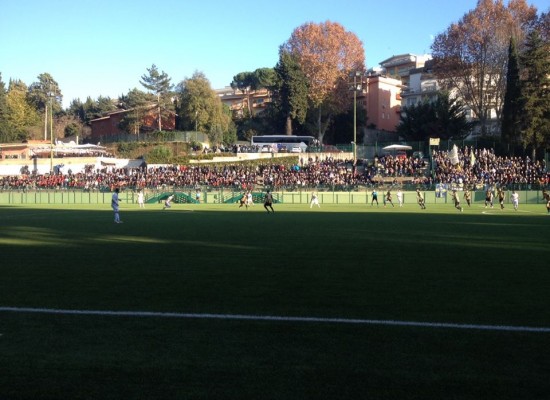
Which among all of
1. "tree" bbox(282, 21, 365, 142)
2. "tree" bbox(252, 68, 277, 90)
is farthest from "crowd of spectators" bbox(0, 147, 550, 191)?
"tree" bbox(252, 68, 277, 90)

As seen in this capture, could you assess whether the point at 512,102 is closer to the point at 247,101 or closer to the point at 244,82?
the point at 247,101

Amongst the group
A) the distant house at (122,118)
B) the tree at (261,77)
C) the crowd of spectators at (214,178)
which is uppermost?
the tree at (261,77)

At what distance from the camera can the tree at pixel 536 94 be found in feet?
211

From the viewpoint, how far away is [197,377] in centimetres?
598

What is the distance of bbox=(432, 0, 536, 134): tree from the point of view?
70.3m

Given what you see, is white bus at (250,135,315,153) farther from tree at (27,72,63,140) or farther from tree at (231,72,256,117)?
tree at (27,72,63,140)

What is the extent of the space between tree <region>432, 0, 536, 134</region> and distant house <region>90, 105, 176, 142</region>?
4820 centimetres

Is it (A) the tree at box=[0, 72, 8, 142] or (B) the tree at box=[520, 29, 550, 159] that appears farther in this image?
(A) the tree at box=[0, 72, 8, 142]

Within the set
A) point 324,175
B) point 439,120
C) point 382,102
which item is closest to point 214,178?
point 324,175

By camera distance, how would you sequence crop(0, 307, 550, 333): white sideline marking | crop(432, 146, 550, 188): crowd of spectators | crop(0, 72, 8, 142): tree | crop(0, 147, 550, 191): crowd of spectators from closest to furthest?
crop(0, 307, 550, 333): white sideline marking < crop(432, 146, 550, 188): crowd of spectators < crop(0, 147, 550, 191): crowd of spectators < crop(0, 72, 8, 142): tree

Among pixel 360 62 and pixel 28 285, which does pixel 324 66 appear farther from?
pixel 28 285

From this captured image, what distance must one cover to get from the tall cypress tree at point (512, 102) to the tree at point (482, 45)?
4022 mm

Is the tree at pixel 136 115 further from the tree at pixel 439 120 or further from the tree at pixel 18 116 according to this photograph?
the tree at pixel 439 120

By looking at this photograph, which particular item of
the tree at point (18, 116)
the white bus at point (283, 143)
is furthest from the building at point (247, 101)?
the tree at point (18, 116)
